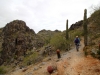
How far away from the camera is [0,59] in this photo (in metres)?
50.4

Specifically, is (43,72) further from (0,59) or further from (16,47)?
(0,59)

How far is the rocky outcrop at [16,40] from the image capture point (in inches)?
1796

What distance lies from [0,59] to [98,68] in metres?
42.5

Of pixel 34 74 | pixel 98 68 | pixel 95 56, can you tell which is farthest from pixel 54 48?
pixel 98 68

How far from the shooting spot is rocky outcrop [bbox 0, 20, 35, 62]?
4562 centimetres

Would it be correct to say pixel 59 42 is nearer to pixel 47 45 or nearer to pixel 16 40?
pixel 47 45

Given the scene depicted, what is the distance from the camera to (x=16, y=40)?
1876 inches

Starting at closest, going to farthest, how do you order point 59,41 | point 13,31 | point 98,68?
point 98,68
point 59,41
point 13,31

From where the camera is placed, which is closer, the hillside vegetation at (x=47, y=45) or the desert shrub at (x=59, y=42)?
the hillside vegetation at (x=47, y=45)

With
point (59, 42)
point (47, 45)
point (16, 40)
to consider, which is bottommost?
point (47, 45)

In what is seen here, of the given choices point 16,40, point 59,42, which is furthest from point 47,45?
point 16,40

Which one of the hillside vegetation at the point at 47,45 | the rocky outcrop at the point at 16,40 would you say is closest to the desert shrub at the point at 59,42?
the hillside vegetation at the point at 47,45

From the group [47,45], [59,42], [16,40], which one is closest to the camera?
[59,42]

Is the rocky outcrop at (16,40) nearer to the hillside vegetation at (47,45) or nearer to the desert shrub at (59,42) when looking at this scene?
the hillside vegetation at (47,45)
